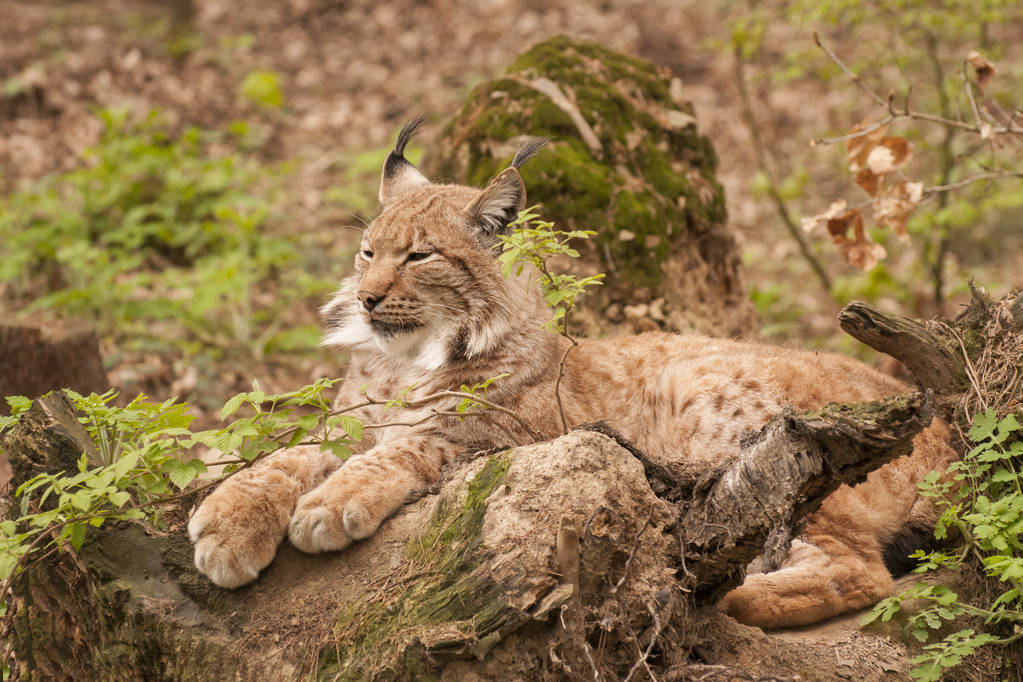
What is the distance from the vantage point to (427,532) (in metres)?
2.77

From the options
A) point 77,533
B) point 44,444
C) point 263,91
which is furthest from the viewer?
point 263,91

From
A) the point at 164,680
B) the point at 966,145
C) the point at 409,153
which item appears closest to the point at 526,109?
the point at 409,153

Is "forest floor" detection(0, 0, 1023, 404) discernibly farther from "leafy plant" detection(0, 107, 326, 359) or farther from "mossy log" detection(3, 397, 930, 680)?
"mossy log" detection(3, 397, 930, 680)

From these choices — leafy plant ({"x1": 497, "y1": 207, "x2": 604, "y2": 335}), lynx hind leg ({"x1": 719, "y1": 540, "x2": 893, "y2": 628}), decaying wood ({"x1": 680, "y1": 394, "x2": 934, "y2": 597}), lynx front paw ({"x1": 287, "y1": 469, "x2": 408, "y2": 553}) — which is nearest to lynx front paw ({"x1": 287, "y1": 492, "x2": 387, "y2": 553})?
lynx front paw ({"x1": 287, "y1": 469, "x2": 408, "y2": 553})

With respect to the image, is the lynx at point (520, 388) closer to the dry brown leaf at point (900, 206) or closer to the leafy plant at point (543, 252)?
the leafy plant at point (543, 252)

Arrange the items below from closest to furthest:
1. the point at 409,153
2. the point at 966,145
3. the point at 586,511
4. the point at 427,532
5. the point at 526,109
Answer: the point at 586,511, the point at 427,532, the point at 526,109, the point at 409,153, the point at 966,145

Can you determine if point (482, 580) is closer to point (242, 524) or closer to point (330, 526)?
point (330, 526)

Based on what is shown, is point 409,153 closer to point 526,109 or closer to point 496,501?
point 526,109

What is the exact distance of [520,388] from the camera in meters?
3.79

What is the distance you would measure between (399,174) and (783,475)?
272cm

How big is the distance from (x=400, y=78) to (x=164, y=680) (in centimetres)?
1013

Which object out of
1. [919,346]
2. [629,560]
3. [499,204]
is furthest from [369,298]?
[919,346]

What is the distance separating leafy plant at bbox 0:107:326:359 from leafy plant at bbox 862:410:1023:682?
4903 millimetres

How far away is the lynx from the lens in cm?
323
